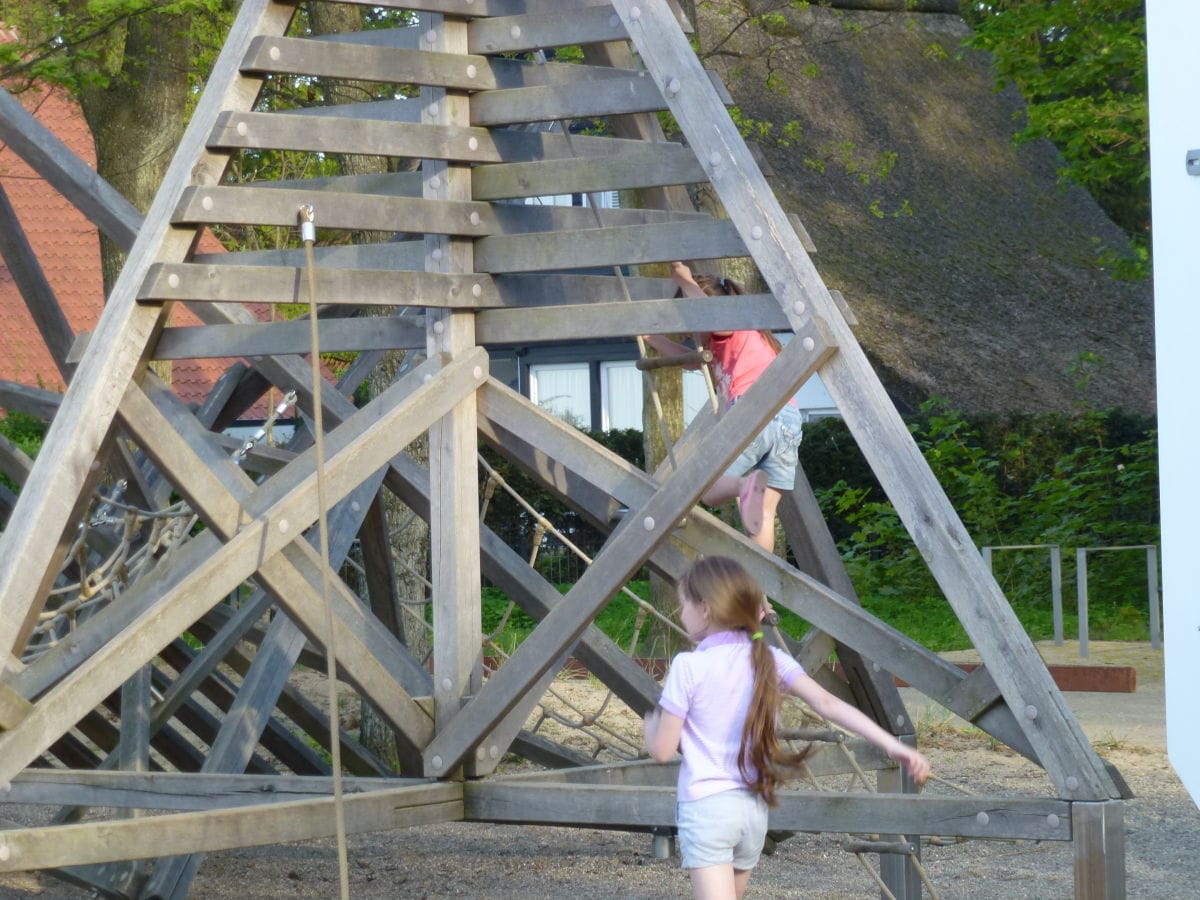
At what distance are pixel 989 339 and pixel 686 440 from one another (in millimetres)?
15239

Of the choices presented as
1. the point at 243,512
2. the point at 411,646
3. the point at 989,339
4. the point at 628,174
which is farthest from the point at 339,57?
the point at 989,339

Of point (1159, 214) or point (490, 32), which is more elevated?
point (490, 32)

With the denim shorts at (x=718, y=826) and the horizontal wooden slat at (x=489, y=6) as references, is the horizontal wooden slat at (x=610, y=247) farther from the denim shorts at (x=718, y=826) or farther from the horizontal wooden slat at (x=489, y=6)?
the denim shorts at (x=718, y=826)

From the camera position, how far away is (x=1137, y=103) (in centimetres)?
1262

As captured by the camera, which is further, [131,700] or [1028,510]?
[1028,510]

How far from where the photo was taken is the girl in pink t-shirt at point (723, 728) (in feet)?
11.7

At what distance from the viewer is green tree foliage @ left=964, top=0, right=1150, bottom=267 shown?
1247 cm

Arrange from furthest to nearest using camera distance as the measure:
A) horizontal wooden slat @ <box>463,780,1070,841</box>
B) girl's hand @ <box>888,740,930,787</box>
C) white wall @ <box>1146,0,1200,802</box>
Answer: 1. horizontal wooden slat @ <box>463,780,1070,841</box>
2. girl's hand @ <box>888,740,930,787</box>
3. white wall @ <box>1146,0,1200,802</box>

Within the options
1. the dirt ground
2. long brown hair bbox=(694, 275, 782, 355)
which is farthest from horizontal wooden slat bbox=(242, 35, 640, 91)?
the dirt ground

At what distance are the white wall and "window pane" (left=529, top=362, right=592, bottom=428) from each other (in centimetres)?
2134

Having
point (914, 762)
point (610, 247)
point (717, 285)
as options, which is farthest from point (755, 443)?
point (914, 762)

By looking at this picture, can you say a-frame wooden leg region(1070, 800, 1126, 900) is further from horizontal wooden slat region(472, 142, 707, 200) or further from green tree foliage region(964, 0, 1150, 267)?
green tree foliage region(964, 0, 1150, 267)

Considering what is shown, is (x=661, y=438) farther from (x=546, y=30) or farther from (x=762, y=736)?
(x=762, y=736)

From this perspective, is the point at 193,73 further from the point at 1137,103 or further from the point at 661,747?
the point at 661,747
